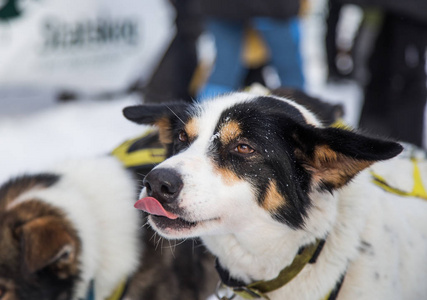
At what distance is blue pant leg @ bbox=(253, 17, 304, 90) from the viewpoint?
3.80 m

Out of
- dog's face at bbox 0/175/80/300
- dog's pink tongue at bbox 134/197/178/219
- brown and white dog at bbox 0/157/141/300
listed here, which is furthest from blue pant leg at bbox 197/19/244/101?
dog's pink tongue at bbox 134/197/178/219

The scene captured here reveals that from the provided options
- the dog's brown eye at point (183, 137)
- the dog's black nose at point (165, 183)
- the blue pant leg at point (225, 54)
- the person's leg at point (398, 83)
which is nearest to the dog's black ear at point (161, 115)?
the dog's brown eye at point (183, 137)

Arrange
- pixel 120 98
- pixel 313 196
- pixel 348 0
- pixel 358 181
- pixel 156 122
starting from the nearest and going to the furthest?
1. pixel 313 196
2. pixel 358 181
3. pixel 156 122
4. pixel 348 0
5. pixel 120 98

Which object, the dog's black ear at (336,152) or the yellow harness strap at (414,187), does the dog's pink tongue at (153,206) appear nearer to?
the dog's black ear at (336,152)

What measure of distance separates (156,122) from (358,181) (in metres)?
0.77

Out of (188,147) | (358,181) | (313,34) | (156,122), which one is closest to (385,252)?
(358,181)

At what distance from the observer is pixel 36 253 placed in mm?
1674

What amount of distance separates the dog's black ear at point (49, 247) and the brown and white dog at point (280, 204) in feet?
1.24

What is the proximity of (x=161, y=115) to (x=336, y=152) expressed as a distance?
0.69 m

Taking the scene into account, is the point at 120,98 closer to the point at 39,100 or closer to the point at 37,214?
the point at 39,100

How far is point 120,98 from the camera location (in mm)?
5555

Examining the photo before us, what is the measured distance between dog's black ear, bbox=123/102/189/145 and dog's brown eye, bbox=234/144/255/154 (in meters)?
0.30

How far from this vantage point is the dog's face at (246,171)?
1.50m

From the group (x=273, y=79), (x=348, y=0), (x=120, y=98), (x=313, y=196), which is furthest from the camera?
(x=120, y=98)
